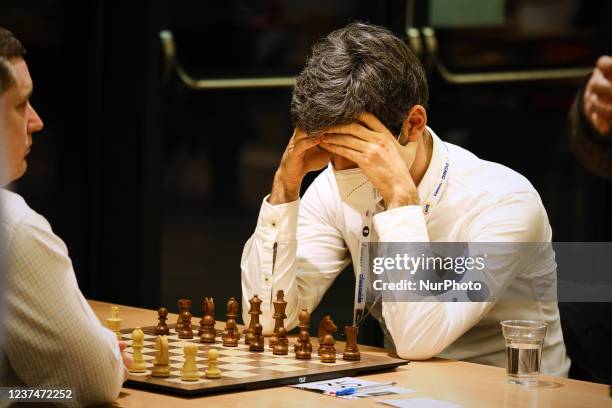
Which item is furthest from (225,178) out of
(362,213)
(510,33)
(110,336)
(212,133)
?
(110,336)

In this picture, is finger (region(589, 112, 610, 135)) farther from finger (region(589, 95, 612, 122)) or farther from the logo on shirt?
the logo on shirt

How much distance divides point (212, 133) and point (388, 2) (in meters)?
1.12

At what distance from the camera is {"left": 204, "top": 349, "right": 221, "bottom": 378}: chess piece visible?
6.70ft

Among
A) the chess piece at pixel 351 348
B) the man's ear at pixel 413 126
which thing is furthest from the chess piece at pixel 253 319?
the man's ear at pixel 413 126

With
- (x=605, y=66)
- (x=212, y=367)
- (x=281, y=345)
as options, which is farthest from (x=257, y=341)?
(x=605, y=66)

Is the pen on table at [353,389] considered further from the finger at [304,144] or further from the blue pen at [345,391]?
the finger at [304,144]

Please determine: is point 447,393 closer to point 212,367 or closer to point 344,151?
point 212,367

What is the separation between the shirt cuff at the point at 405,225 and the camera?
2.53m

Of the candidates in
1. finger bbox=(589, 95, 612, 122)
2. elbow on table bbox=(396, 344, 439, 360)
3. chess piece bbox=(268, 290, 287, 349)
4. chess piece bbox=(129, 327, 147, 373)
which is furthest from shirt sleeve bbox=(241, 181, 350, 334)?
finger bbox=(589, 95, 612, 122)

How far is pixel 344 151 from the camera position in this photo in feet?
8.64

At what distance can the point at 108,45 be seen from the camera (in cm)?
481

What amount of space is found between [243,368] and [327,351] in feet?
0.69

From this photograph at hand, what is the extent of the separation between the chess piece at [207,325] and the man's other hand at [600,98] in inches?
46.0

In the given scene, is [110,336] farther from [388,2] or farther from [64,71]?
[64,71]
